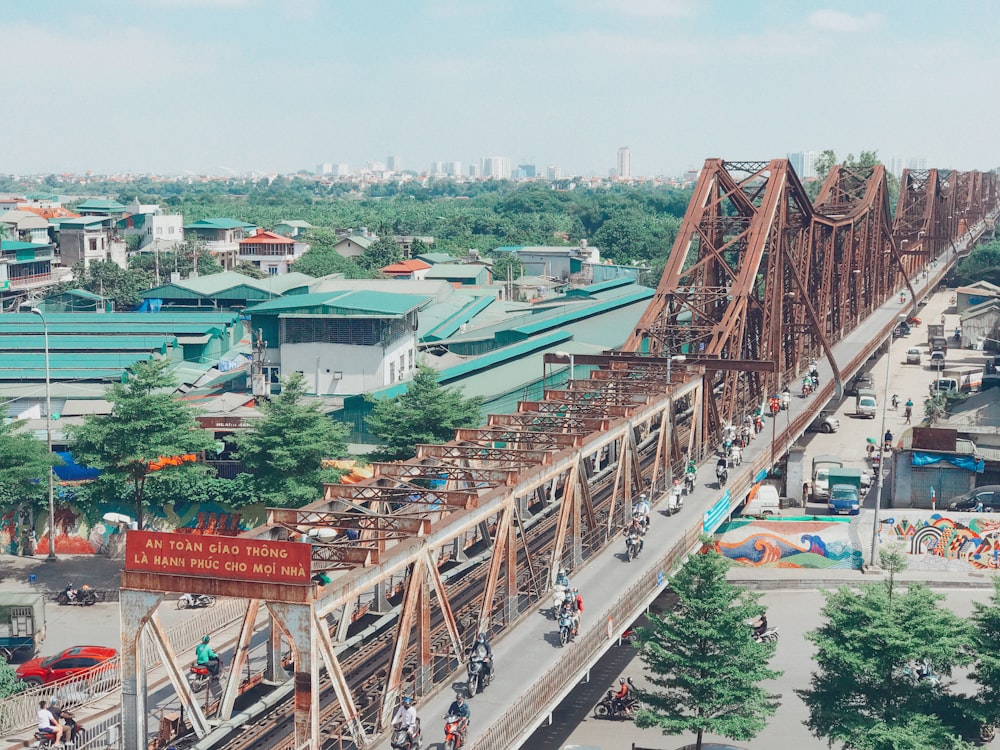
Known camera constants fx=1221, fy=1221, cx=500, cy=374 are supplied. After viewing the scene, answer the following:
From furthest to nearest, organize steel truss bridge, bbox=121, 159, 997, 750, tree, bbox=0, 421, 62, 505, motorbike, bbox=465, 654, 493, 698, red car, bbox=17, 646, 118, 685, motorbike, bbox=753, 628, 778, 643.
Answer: tree, bbox=0, 421, 62, 505 < motorbike, bbox=753, 628, 778, 643 < red car, bbox=17, 646, 118, 685 < motorbike, bbox=465, 654, 493, 698 < steel truss bridge, bbox=121, 159, 997, 750

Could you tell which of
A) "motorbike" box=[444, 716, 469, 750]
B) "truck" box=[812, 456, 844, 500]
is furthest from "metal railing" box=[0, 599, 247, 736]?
"truck" box=[812, 456, 844, 500]

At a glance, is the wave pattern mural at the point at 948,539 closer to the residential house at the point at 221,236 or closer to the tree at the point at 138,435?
the tree at the point at 138,435

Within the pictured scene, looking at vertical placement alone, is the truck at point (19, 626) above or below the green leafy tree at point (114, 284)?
below

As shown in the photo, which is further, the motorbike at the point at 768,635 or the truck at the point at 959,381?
the truck at the point at 959,381

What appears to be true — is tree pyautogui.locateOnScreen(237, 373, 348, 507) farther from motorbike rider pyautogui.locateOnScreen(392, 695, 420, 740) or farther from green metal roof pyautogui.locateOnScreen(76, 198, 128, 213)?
green metal roof pyautogui.locateOnScreen(76, 198, 128, 213)

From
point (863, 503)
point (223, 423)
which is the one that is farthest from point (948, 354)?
point (223, 423)

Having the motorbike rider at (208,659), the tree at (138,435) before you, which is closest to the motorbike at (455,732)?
the motorbike rider at (208,659)
